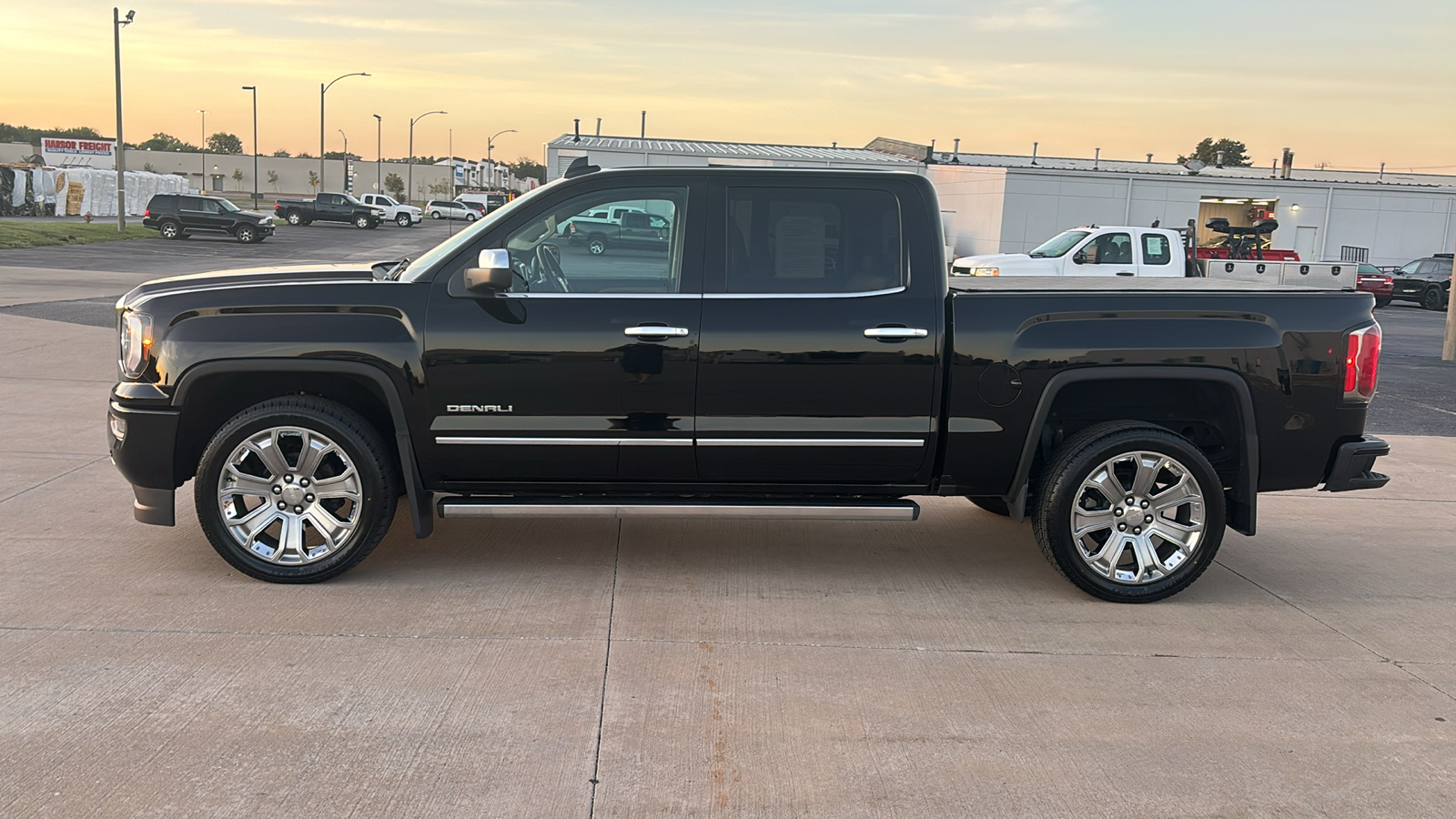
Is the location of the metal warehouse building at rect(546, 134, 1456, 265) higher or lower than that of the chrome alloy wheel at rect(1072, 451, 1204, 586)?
higher

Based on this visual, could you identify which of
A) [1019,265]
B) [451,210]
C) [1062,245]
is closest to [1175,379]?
[1019,265]

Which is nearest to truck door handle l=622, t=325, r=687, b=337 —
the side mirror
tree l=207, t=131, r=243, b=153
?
the side mirror

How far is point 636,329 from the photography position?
5.03 meters

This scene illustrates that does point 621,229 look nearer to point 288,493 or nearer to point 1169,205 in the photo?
point 288,493

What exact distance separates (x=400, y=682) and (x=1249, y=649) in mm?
3377

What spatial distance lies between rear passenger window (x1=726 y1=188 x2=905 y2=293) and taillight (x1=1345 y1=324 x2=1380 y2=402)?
2.04 meters

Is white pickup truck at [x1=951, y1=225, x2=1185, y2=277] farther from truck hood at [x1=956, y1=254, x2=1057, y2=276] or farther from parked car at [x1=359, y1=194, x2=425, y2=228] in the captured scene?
parked car at [x1=359, y1=194, x2=425, y2=228]

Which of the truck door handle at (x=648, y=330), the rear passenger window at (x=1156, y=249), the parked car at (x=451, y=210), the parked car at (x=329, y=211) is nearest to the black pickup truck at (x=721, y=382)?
the truck door handle at (x=648, y=330)

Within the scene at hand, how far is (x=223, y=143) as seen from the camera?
157 meters

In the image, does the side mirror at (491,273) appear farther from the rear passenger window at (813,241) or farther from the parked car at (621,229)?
the rear passenger window at (813,241)

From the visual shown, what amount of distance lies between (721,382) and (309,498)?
1.89 m

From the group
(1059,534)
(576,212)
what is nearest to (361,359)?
(576,212)

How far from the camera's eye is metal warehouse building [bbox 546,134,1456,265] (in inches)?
1537

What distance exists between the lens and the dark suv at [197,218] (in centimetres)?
4066
